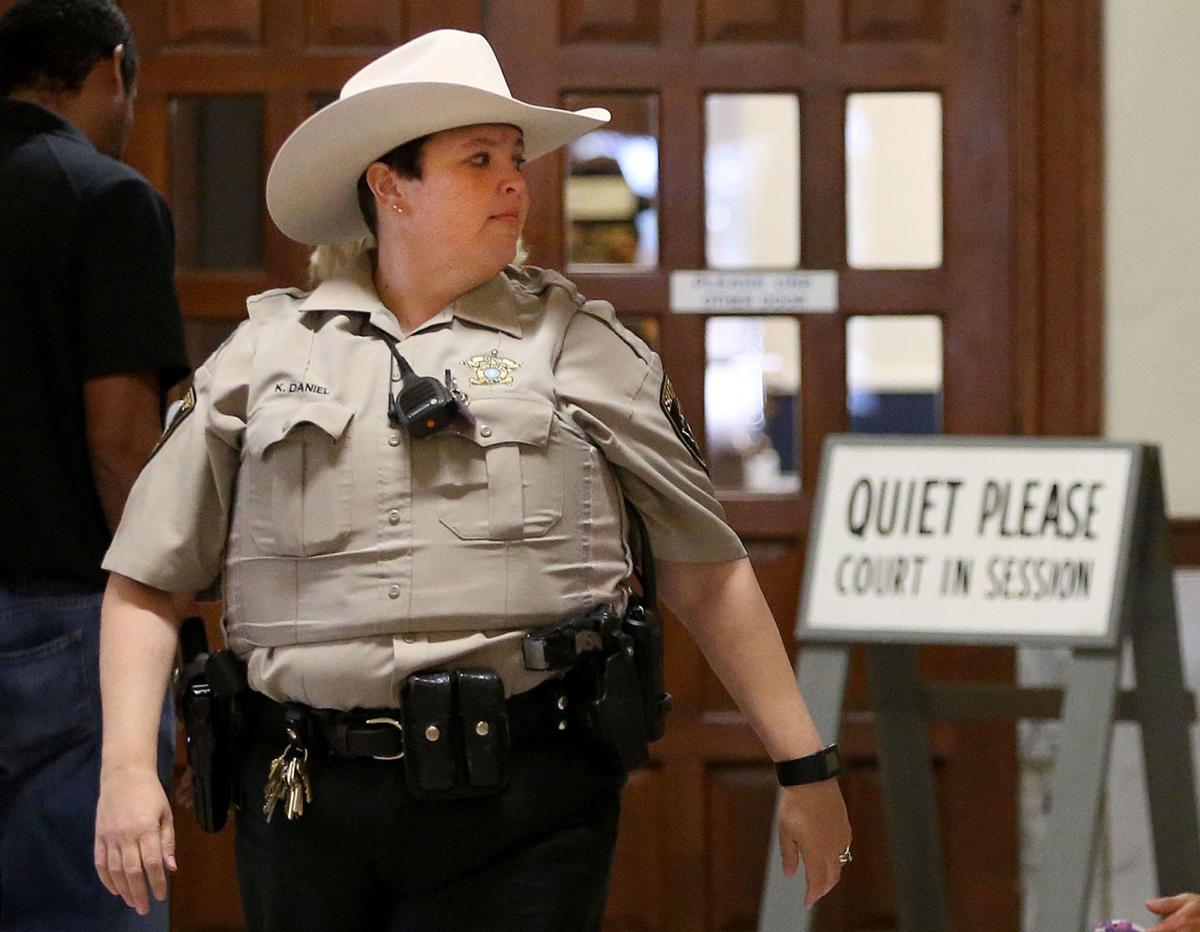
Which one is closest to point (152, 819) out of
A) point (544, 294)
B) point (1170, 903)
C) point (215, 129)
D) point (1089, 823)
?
point (544, 294)

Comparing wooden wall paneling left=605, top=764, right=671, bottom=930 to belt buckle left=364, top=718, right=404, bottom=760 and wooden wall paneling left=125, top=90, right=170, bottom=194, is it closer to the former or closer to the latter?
wooden wall paneling left=125, top=90, right=170, bottom=194

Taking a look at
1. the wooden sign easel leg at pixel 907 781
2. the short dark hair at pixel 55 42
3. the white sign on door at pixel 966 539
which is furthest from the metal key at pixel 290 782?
the wooden sign easel leg at pixel 907 781

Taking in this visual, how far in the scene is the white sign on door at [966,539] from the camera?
302cm

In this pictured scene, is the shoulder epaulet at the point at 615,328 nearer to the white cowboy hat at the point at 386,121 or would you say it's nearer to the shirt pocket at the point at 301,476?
the white cowboy hat at the point at 386,121

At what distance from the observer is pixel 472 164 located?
6.33 ft

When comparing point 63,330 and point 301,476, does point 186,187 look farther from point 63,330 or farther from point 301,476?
point 301,476

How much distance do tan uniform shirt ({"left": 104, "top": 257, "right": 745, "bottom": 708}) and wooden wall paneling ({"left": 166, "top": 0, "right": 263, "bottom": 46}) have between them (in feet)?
5.94

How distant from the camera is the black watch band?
1.97 meters

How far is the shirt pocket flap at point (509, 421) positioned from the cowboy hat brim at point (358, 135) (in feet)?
1.10

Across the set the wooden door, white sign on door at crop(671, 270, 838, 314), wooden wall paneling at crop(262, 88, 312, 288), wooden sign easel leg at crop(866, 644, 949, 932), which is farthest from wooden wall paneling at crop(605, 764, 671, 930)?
wooden wall paneling at crop(262, 88, 312, 288)

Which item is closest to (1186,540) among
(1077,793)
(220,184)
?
(1077,793)

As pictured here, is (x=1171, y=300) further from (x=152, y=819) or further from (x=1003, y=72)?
(x=152, y=819)

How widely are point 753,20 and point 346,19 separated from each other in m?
0.87

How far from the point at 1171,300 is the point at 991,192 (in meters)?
0.44
